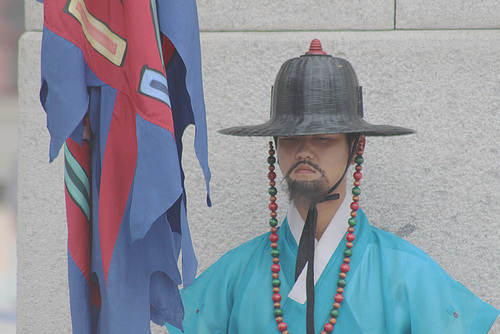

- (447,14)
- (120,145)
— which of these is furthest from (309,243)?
(447,14)

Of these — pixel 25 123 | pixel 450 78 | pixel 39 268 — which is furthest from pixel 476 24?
pixel 39 268

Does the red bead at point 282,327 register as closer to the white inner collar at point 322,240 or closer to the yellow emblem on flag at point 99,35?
the white inner collar at point 322,240

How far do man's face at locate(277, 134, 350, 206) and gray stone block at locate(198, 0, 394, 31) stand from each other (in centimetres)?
87

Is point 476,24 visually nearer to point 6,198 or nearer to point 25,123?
point 25,123

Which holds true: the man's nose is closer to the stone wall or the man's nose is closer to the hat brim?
the hat brim

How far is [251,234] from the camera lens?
2805mm

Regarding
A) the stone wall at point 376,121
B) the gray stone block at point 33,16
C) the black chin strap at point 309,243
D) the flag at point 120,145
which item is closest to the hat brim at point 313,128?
the black chin strap at point 309,243

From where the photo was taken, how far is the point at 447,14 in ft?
8.90

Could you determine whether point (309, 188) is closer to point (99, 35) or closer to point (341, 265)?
point (341, 265)

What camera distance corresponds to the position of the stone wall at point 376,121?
106 inches

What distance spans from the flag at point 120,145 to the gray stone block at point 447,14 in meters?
1.29

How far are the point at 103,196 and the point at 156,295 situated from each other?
324 mm

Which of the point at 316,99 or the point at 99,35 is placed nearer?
the point at 99,35

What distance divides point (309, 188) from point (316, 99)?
289 mm
